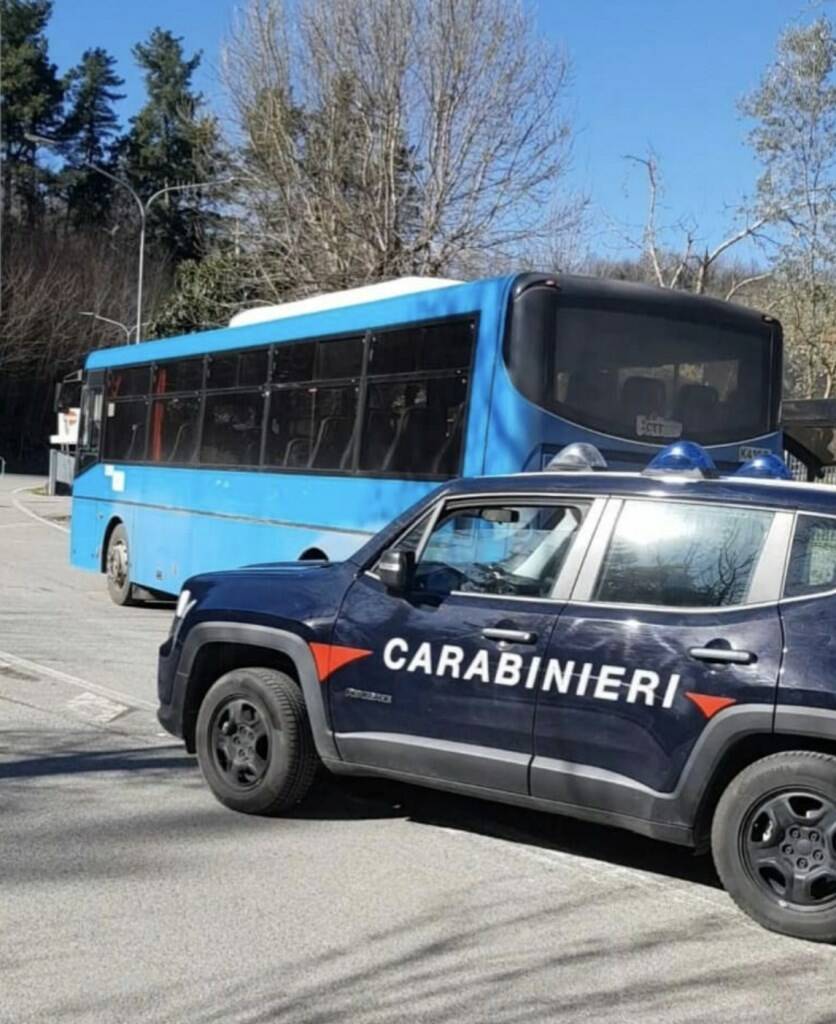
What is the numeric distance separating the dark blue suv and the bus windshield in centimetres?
350

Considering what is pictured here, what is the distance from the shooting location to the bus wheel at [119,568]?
50.2ft

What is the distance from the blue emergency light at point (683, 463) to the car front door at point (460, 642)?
0.35 metres

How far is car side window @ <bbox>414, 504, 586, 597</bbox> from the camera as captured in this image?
5602 mm

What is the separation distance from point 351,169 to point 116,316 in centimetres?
4247

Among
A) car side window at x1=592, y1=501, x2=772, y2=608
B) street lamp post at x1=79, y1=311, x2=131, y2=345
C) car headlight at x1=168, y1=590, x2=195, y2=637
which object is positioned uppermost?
street lamp post at x1=79, y1=311, x2=131, y2=345

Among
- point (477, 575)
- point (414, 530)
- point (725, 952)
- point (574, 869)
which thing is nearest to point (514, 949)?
point (725, 952)

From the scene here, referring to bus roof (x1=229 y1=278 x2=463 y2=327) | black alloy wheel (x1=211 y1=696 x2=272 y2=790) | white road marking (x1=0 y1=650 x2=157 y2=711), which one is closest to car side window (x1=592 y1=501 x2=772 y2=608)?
black alloy wheel (x1=211 y1=696 x2=272 y2=790)

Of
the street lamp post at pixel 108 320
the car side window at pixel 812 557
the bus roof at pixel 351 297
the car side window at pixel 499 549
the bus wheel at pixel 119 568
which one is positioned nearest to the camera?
the car side window at pixel 812 557

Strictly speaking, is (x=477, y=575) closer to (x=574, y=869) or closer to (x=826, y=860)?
(x=574, y=869)

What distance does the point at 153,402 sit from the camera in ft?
50.4

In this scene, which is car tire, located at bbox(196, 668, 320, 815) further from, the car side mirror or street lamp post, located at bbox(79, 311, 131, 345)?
street lamp post, located at bbox(79, 311, 131, 345)

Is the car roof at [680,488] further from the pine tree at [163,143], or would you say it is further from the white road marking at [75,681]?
the pine tree at [163,143]

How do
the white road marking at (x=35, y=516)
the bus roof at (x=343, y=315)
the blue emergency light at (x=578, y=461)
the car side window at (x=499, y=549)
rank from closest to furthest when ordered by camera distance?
the car side window at (x=499, y=549), the blue emergency light at (x=578, y=461), the bus roof at (x=343, y=315), the white road marking at (x=35, y=516)

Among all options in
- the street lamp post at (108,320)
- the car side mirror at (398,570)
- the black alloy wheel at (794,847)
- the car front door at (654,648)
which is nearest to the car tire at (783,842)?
the black alloy wheel at (794,847)
